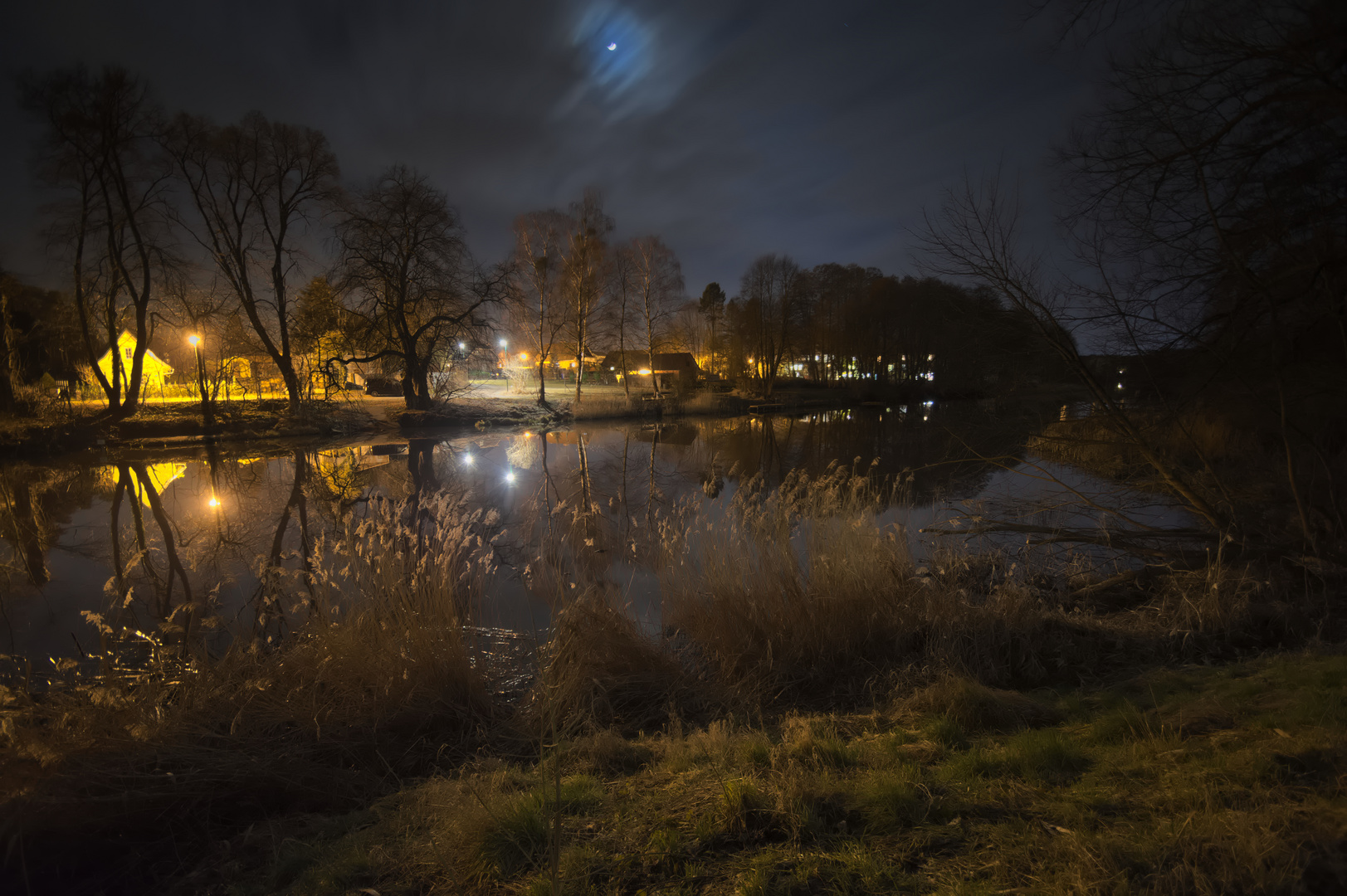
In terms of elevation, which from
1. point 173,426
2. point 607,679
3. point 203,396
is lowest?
point 607,679

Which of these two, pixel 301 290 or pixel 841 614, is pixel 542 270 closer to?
pixel 301 290

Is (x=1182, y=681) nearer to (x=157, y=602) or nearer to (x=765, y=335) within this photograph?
(x=157, y=602)

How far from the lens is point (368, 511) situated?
1089cm

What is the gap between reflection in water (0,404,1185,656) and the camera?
604 cm

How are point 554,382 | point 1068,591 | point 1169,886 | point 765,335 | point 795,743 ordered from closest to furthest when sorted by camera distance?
1. point 1169,886
2. point 795,743
3. point 1068,591
4. point 765,335
5. point 554,382

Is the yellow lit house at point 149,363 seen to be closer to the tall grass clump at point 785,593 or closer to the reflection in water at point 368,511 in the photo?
the reflection in water at point 368,511

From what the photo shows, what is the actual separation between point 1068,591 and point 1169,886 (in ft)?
16.7

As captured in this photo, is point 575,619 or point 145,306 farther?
point 145,306

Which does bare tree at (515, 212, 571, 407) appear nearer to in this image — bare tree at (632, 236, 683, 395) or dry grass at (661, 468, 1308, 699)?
bare tree at (632, 236, 683, 395)

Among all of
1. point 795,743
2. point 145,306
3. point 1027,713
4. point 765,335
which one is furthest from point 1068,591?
point 765,335

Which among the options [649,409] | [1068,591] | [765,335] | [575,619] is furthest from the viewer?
[765,335]

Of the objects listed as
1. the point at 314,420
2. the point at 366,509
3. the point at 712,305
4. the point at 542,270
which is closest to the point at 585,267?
the point at 542,270

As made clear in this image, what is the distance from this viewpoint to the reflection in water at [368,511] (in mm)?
6035

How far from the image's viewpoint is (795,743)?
3295 millimetres
